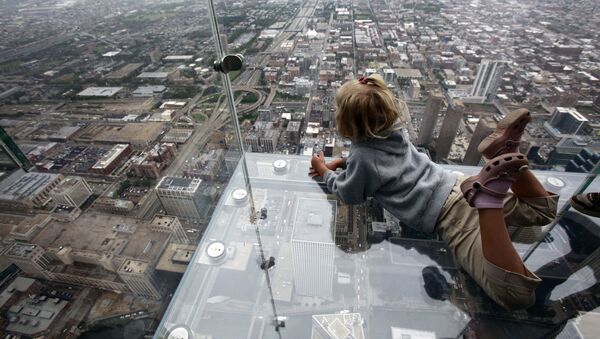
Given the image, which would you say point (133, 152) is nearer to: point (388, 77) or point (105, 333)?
point (105, 333)

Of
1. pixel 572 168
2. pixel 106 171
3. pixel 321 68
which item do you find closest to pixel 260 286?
pixel 572 168

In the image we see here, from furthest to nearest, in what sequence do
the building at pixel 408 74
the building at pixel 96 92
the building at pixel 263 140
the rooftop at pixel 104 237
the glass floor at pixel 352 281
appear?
the building at pixel 408 74 < the building at pixel 96 92 < the building at pixel 263 140 < the rooftop at pixel 104 237 < the glass floor at pixel 352 281

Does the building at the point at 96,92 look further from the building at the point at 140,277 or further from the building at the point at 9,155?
the building at the point at 140,277

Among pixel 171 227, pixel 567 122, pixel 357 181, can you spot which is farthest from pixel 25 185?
pixel 567 122

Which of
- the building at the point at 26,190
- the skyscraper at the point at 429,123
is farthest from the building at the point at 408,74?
the building at the point at 26,190

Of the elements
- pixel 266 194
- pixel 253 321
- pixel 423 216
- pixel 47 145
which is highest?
pixel 423 216
